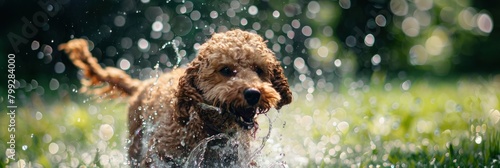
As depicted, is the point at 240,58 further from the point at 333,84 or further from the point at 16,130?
the point at 333,84

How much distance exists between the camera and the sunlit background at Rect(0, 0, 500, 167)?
536cm

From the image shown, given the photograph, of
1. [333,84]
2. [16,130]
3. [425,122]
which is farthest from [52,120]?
[333,84]

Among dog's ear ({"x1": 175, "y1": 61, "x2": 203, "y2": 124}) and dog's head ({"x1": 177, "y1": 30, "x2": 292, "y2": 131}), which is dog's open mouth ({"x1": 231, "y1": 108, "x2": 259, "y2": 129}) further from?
dog's ear ({"x1": 175, "y1": 61, "x2": 203, "y2": 124})

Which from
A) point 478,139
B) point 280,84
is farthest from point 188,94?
point 478,139

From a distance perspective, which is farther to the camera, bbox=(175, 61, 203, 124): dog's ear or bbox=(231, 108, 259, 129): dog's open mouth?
bbox=(175, 61, 203, 124): dog's ear

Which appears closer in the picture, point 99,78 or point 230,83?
point 230,83

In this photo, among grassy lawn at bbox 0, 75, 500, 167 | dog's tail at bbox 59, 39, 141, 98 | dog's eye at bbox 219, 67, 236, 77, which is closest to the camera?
dog's eye at bbox 219, 67, 236, 77

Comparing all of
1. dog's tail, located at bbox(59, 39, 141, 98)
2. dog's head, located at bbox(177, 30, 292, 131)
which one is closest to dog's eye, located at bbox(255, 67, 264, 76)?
dog's head, located at bbox(177, 30, 292, 131)

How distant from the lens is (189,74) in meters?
4.28

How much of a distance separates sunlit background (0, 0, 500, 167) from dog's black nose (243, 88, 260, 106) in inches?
17.5

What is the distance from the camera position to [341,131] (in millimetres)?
6004

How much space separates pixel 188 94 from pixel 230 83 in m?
0.31

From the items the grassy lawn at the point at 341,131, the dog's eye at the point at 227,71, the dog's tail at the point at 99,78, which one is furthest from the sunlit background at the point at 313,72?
the dog's eye at the point at 227,71

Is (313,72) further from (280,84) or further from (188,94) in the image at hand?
(188,94)
